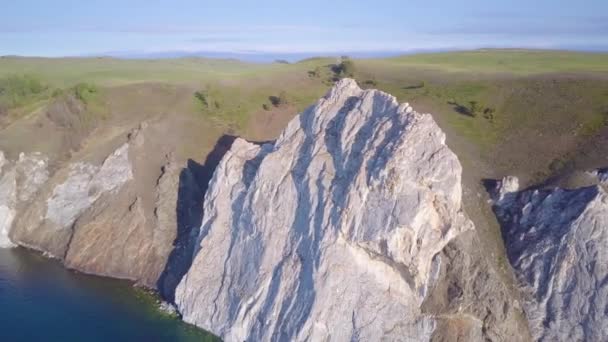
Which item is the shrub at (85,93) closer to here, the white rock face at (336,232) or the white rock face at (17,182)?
the white rock face at (17,182)

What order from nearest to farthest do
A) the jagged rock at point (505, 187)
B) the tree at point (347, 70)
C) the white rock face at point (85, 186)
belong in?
the jagged rock at point (505, 187) → the white rock face at point (85, 186) → the tree at point (347, 70)

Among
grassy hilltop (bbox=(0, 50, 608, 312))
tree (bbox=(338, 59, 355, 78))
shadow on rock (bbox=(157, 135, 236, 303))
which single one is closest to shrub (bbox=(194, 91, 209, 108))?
grassy hilltop (bbox=(0, 50, 608, 312))

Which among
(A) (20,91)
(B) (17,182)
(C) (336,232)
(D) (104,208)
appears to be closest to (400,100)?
(C) (336,232)

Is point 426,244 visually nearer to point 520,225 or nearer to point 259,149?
point 520,225

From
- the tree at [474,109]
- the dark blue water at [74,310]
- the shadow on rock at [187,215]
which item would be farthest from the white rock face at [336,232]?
the tree at [474,109]

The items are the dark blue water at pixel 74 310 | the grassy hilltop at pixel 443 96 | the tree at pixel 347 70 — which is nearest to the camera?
the dark blue water at pixel 74 310

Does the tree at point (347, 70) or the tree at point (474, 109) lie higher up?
the tree at point (347, 70)

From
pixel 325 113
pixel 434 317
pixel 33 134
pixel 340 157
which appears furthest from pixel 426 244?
pixel 33 134

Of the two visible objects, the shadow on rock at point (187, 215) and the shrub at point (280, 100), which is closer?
the shadow on rock at point (187, 215)
